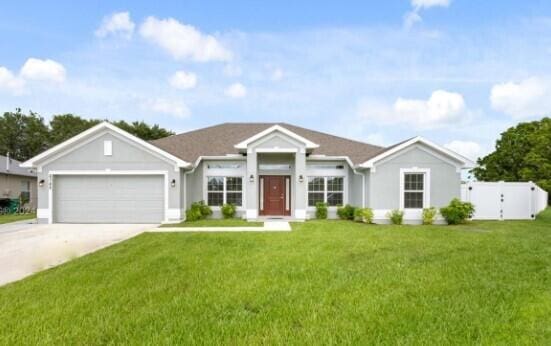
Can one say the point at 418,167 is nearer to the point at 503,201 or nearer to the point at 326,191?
the point at 326,191

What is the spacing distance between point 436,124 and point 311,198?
11223 mm

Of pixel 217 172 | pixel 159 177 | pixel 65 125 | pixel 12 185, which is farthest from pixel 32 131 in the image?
pixel 217 172

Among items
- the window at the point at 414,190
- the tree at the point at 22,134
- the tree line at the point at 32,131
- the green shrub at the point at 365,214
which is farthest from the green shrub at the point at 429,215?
the tree at the point at 22,134

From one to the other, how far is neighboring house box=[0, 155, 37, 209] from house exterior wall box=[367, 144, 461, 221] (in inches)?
934

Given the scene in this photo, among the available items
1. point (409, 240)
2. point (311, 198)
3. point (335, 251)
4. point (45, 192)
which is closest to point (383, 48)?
point (311, 198)

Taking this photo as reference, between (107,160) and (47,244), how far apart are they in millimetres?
6268

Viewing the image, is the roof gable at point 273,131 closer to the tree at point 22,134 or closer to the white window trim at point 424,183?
the white window trim at point 424,183

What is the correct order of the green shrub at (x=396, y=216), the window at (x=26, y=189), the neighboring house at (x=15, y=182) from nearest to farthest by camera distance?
the green shrub at (x=396, y=216) → the neighboring house at (x=15, y=182) → the window at (x=26, y=189)

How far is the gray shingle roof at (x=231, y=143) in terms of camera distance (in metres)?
17.6

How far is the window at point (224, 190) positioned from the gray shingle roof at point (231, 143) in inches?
54.1

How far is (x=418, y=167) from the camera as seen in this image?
1548 centimetres

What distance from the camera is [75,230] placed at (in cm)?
1296

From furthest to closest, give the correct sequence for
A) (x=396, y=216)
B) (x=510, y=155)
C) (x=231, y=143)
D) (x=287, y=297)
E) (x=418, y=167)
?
1. (x=510, y=155)
2. (x=231, y=143)
3. (x=418, y=167)
4. (x=396, y=216)
5. (x=287, y=297)

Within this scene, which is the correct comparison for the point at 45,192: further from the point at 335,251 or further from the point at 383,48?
the point at 383,48
